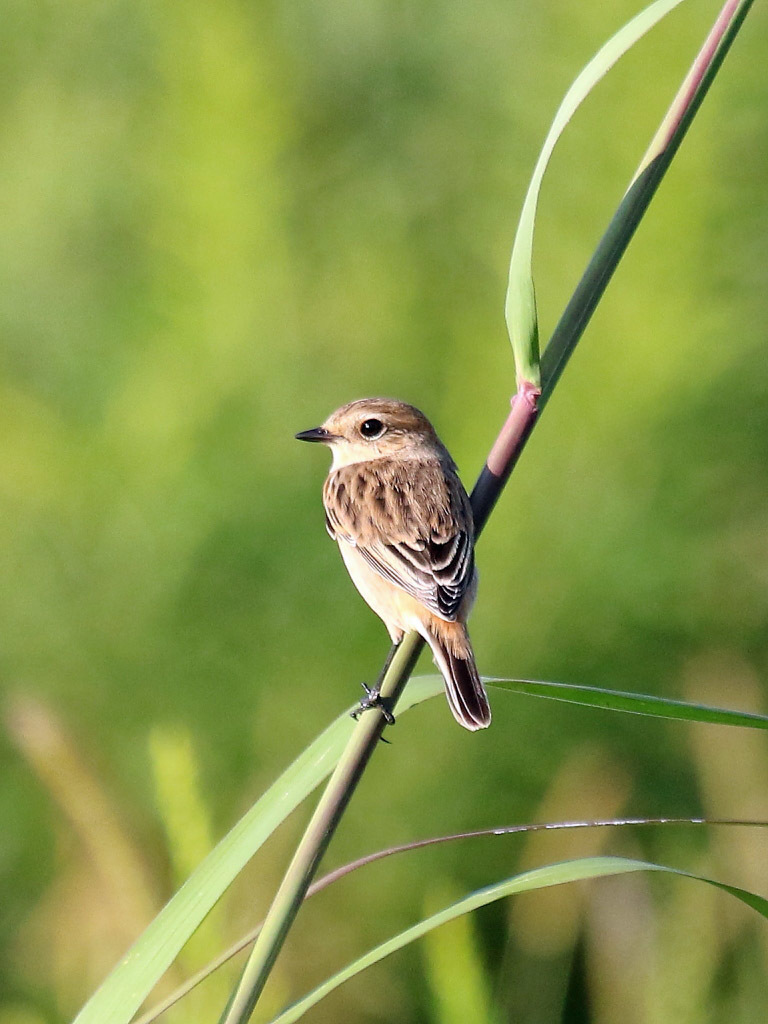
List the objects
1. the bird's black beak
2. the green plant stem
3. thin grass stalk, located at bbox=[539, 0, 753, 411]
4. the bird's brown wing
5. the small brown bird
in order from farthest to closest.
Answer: the bird's black beak, the bird's brown wing, the small brown bird, thin grass stalk, located at bbox=[539, 0, 753, 411], the green plant stem

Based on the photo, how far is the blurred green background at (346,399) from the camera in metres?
3.47

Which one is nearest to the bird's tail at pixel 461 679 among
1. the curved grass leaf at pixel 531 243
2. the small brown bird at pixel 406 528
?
the small brown bird at pixel 406 528

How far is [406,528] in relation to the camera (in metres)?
2.38

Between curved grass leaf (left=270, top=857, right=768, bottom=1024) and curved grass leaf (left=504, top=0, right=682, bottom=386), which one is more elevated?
curved grass leaf (left=504, top=0, right=682, bottom=386)

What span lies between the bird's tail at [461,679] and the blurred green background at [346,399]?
1301mm

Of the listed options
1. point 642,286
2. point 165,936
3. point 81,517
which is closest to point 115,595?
point 81,517

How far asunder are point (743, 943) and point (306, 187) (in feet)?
8.22

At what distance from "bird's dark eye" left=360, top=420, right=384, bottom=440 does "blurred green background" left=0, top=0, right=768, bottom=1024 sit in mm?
809

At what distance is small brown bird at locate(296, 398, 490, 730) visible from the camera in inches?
80.7

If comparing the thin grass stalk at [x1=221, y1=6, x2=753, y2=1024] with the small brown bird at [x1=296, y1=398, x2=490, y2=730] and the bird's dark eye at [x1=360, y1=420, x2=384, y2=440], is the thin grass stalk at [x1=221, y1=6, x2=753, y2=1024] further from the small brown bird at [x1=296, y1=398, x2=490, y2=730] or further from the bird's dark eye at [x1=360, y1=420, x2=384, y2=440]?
the bird's dark eye at [x1=360, y1=420, x2=384, y2=440]

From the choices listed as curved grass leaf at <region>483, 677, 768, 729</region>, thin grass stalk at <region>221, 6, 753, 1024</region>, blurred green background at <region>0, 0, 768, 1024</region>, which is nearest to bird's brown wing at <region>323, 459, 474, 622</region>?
thin grass stalk at <region>221, 6, 753, 1024</region>

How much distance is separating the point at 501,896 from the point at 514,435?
491 millimetres

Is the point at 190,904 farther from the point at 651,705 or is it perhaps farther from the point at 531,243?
the point at 531,243

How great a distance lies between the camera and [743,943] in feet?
10.4
